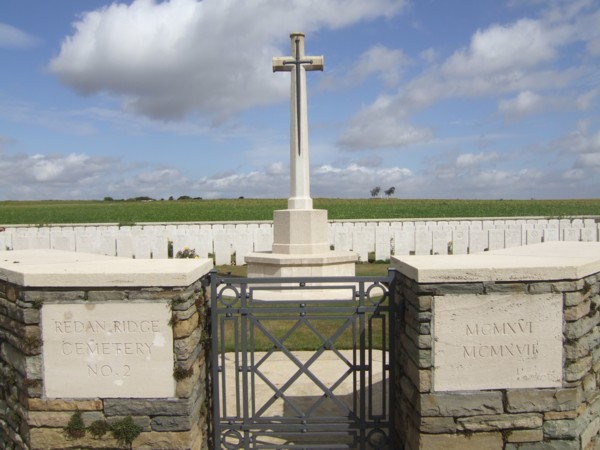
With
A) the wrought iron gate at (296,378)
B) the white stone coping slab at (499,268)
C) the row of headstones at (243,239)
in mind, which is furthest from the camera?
the row of headstones at (243,239)

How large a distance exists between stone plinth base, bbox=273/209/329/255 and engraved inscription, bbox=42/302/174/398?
5702 mm

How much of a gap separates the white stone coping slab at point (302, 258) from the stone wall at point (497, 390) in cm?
517

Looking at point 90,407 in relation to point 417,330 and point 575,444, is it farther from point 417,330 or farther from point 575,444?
point 575,444

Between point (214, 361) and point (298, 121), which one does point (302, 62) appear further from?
point (214, 361)

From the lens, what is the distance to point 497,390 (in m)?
3.19

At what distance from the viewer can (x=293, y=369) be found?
5.32m

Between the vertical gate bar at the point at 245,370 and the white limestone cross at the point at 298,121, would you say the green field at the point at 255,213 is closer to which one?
the white limestone cross at the point at 298,121

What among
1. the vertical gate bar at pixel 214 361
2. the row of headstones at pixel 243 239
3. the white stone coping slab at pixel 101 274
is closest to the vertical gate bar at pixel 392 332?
the vertical gate bar at pixel 214 361

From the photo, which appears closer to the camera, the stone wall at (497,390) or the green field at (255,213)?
the stone wall at (497,390)

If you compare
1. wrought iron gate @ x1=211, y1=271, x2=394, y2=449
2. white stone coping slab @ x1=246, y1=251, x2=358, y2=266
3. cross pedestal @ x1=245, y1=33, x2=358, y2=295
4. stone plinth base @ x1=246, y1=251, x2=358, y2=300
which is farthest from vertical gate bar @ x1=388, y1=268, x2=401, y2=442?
cross pedestal @ x1=245, y1=33, x2=358, y2=295

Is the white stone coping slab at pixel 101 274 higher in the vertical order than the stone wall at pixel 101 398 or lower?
higher

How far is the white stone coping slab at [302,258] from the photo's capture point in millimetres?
8406

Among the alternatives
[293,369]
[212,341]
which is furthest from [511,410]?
[293,369]

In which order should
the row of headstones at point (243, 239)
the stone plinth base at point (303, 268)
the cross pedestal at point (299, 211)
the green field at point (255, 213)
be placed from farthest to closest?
the green field at point (255, 213) → the row of headstones at point (243, 239) → the cross pedestal at point (299, 211) → the stone plinth base at point (303, 268)
